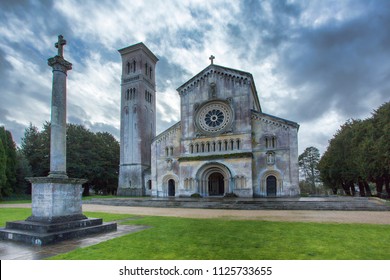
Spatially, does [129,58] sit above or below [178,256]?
above

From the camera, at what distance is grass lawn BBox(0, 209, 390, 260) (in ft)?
22.2

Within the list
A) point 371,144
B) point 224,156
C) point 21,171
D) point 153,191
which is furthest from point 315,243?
point 21,171

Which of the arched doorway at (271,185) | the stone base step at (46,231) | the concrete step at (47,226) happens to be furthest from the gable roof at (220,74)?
the concrete step at (47,226)

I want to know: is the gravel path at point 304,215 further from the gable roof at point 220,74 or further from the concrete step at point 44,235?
the gable roof at point 220,74

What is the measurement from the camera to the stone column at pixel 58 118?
11047 millimetres

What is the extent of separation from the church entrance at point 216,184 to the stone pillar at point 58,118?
96.3 ft

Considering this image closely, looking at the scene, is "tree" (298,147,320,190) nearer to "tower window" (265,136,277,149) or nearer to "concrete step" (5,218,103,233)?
"tower window" (265,136,277,149)

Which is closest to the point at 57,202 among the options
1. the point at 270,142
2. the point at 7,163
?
the point at 270,142

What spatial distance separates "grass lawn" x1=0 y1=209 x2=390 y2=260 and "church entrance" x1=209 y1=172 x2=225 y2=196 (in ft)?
95.0

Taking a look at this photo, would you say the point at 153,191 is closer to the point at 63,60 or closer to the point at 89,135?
the point at 89,135

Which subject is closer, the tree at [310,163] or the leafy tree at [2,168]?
the leafy tree at [2,168]

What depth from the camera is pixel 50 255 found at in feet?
23.7

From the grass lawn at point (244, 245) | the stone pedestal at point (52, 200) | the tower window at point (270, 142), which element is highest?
the tower window at point (270, 142)

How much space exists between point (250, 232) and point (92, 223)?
20.4 feet
